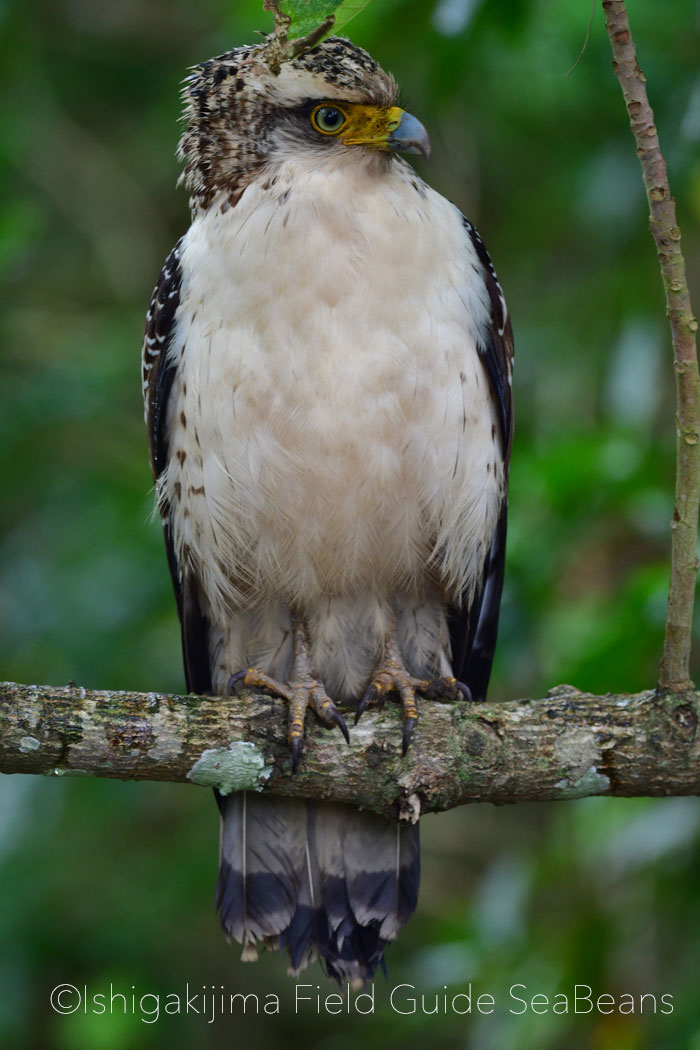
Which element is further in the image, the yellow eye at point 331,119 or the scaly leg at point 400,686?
the scaly leg at point 400,686

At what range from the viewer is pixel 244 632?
4.06 metres

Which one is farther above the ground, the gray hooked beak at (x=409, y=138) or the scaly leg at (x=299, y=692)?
the gray hooked beak at (x=409, y=138)

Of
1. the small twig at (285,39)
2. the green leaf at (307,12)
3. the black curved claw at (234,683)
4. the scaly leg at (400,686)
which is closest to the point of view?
the green leaf at (307,12)

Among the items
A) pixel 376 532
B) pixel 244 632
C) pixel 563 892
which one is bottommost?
pixel 563 892

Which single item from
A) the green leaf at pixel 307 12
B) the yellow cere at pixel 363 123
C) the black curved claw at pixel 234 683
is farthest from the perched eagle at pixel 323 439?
the green leaf at pixel 307 12

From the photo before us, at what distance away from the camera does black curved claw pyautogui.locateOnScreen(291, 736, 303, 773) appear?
326 centimetres

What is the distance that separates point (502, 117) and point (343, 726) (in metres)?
3.53

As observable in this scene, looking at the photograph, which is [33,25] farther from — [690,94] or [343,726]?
[343,726]

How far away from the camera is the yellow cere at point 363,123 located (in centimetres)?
341

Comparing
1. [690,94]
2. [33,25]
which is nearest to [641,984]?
[690,94]

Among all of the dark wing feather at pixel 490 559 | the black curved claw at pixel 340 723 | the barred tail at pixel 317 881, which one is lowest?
the barred tail at pixel 317 881

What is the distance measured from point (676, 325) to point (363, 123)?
120cm

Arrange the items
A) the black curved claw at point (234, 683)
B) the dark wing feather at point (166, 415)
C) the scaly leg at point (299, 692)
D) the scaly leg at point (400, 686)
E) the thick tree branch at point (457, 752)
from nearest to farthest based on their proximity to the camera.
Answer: the thick tree branch at point (457, 752) < the scaly leg at point (299, 692) < the scaly leg at point (400, 686) < the black curved claw at point (234, 683) < the dark wing feather at point (166, 415)

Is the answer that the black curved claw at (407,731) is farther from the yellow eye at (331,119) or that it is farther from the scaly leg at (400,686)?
the yellow eye at (331,119)
